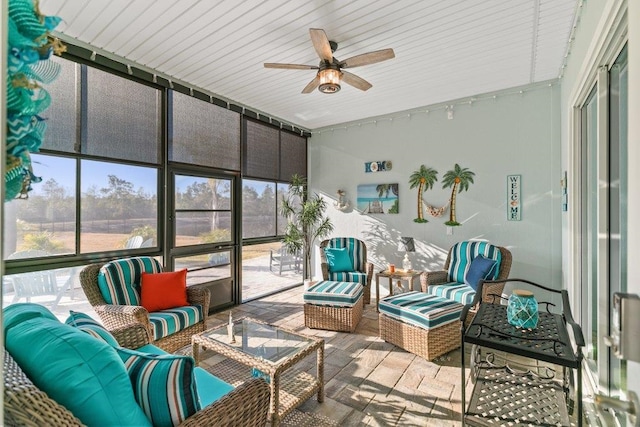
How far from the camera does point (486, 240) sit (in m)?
4.14

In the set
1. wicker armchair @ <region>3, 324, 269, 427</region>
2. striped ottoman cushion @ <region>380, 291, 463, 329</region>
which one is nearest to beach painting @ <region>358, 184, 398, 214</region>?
striped ottoman cushion @ <region>380, 291, 463, 329</region>

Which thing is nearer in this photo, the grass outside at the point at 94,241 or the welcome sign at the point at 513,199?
the grass outside at the point at 94,241

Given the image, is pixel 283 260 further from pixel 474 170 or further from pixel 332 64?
pixel 332 64

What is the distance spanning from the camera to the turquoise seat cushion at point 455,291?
3.22 metres

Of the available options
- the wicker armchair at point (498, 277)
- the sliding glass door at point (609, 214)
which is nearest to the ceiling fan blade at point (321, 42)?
the sliding glass door at point (609, 214)

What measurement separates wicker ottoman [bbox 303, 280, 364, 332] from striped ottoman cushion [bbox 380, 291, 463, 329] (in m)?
0.41

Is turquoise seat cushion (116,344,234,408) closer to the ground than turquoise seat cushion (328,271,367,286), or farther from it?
closer to the ground

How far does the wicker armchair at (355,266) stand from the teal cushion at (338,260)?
7 cm

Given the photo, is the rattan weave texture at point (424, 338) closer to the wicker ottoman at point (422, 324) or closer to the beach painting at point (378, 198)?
the wicker ottoman at point (422, 324)

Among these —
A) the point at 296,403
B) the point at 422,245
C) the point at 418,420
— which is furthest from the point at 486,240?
the point at 296,403

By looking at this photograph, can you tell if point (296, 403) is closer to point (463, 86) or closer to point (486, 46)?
point (486, 46)

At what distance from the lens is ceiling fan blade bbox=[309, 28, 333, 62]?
219 centimetres

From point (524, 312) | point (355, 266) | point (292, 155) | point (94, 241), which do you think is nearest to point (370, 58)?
point (524, 312)

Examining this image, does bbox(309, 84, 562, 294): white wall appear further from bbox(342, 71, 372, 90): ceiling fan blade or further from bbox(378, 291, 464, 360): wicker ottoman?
bbox(342, 71, 372, 90): ceiling fan blade
